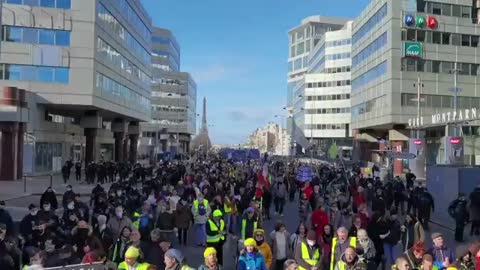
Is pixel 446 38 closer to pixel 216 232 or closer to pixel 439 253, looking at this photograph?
pixel 216 232

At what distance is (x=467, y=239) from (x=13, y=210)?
17.3 metres

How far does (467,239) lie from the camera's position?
17.2 metres

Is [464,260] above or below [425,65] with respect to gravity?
below

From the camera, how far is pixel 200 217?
14.5 m

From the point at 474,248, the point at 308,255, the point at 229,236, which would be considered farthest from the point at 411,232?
the point at 229,236

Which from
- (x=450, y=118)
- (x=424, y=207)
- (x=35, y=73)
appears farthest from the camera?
(x=450, y=118)

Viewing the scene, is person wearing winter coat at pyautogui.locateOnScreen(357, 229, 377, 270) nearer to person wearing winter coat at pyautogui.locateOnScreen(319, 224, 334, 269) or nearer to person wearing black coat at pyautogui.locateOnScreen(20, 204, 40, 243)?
person wearing winter coat at pyautogui.locateOnScreen(319, 224, 334, 269)

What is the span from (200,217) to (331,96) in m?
102

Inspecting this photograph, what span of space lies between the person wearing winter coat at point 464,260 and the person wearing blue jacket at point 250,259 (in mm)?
2725

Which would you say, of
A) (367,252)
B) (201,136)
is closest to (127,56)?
(367,252)

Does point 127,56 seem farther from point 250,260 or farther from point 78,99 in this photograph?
point 250,260

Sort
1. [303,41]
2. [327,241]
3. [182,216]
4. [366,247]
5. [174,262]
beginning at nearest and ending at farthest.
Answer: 1. [174,262]
2. [366,247]
3. [327,241]
4. [182,216]
5. [303,41]

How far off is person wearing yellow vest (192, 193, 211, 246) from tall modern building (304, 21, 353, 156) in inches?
3749

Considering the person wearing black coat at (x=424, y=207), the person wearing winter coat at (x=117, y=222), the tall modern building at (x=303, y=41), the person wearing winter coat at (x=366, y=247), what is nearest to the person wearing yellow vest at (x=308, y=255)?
the person wearing winter coat at (x=366, y=247)
